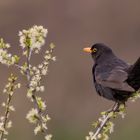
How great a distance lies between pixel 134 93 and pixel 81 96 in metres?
9.35

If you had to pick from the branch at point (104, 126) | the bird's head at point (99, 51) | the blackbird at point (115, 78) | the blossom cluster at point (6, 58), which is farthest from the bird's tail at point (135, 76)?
the blossom cluster at point (6, 58)

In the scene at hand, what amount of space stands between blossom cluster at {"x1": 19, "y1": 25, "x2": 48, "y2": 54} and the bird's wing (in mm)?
1678

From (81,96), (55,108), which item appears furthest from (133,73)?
(81,96)

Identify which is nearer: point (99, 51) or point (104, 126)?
point (104, 126)

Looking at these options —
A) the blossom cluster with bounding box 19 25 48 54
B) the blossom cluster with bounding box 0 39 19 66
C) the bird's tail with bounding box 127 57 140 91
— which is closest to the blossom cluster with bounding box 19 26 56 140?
the blossom cluster with bounding box 19 25 48 54

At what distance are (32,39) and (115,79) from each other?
81.3 inches

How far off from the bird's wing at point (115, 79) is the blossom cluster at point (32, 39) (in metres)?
1.68

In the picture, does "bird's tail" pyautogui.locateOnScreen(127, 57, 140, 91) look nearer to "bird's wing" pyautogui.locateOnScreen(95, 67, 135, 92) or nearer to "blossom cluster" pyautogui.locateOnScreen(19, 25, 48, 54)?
"bird's wing" pyautogui.locateOnScreen(95, 67, 135, 92)

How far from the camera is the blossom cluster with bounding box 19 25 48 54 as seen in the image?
762cm

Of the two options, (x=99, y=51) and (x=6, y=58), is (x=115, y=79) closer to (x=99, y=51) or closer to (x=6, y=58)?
(x=99, y=51)

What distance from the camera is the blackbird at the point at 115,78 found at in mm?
9391

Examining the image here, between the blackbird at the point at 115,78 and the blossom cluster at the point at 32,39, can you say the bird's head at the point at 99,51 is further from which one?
the blossom cluster at the point at 32,39

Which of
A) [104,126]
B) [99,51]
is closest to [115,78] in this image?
[99,51]

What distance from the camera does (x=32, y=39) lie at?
7633 millimetres
